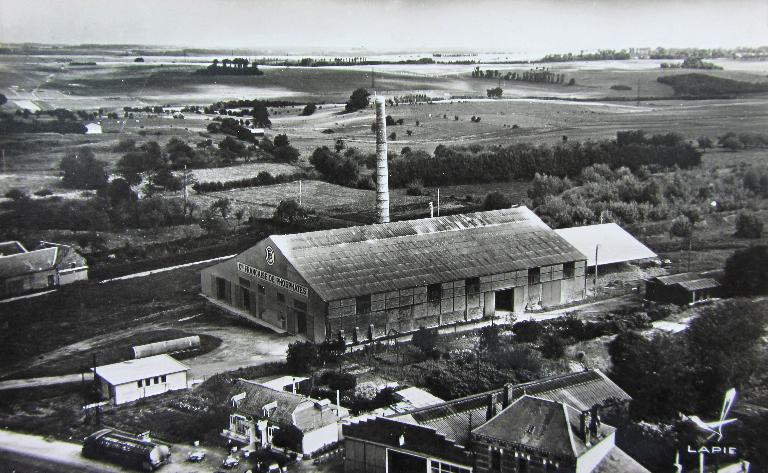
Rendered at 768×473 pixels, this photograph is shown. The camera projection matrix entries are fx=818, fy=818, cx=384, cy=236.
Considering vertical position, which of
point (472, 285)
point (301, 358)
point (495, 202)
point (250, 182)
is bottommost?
point (301, 358)

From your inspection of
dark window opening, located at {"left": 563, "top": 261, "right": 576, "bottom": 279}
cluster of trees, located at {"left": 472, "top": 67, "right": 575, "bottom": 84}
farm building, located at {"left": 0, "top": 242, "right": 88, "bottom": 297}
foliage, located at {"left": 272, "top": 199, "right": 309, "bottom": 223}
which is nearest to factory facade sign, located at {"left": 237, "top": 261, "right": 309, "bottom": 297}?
farm building, located at {"left": 0, "top": 242, "right": 88, "bottom": 297}

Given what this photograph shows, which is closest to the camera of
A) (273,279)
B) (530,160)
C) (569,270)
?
(273,279)

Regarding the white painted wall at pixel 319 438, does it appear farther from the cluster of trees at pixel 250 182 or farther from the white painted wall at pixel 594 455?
the cluster of trees at pixel 250 182

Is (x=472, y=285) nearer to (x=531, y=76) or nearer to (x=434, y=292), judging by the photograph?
(x=434, y=292)

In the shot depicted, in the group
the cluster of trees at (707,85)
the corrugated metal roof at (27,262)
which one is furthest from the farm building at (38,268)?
the cluster of trees at (707,85)

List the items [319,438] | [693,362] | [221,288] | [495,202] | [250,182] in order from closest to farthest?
[319,438] → [693,362] → [221,288] → [250,182] → [495,202]

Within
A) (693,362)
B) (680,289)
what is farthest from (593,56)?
(693,362)

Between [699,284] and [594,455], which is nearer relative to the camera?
[594,455]
